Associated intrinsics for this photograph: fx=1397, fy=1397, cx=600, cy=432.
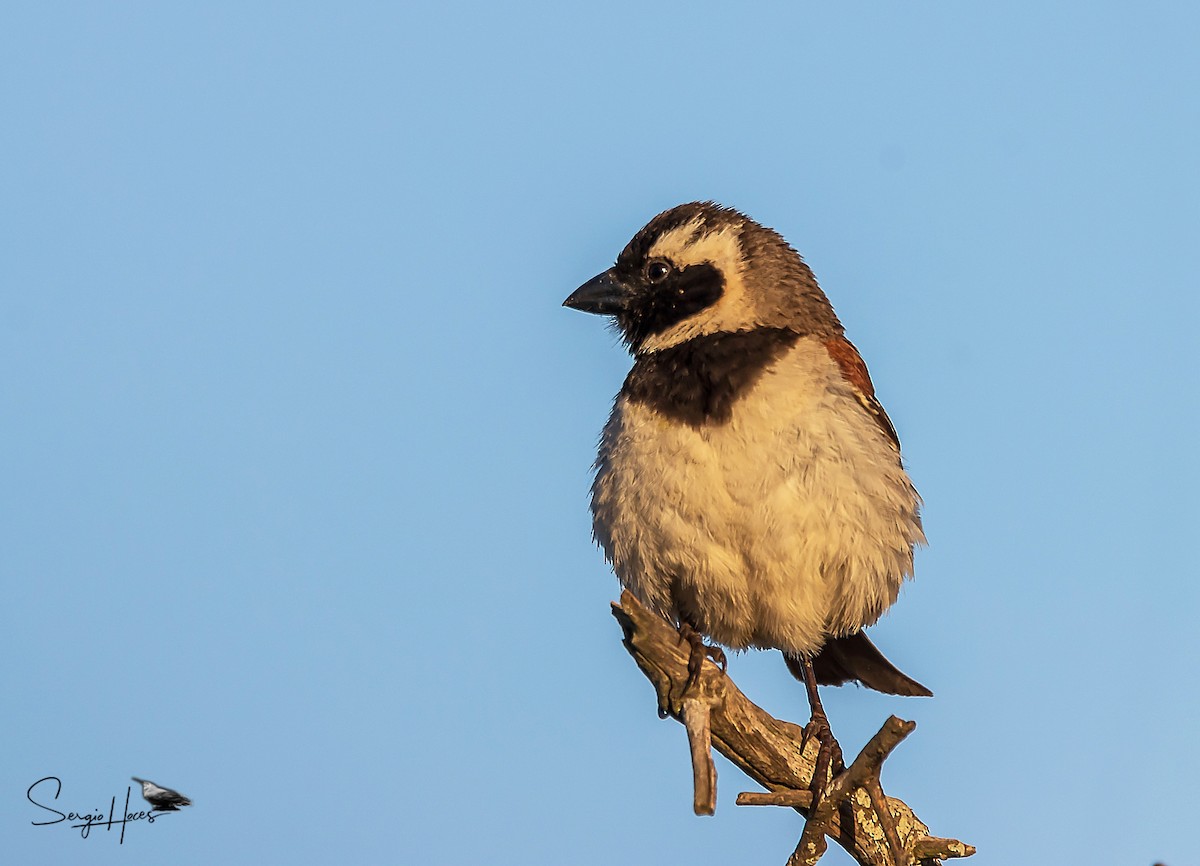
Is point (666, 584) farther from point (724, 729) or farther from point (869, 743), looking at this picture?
point (869, 743)

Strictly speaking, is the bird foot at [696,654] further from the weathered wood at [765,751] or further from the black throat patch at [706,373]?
the black throat patch at [706,373]

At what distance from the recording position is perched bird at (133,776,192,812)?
889cm

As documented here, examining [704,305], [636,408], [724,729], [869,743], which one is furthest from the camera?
[704,305]

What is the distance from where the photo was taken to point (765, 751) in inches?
286

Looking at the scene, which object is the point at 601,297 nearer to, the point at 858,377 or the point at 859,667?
the point at 858,377

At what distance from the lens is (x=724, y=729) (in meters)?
7.12

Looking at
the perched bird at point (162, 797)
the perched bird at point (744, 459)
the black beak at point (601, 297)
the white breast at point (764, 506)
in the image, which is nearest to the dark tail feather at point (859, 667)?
the perched bird at point (744, 459)

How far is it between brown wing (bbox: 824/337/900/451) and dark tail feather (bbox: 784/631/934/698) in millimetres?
1288

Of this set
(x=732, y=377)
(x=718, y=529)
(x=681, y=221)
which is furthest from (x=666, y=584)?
(x=681, y=221)

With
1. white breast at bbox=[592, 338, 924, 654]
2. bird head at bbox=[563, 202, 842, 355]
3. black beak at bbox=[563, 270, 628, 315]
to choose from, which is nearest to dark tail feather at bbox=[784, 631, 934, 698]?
white breast at bbox=[592, 338, 924, 654]

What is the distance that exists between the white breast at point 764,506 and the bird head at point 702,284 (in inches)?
19.3

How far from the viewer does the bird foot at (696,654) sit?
6953 millimetres

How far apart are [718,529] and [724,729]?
3.37 feet

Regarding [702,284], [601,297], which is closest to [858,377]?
[702,284]
